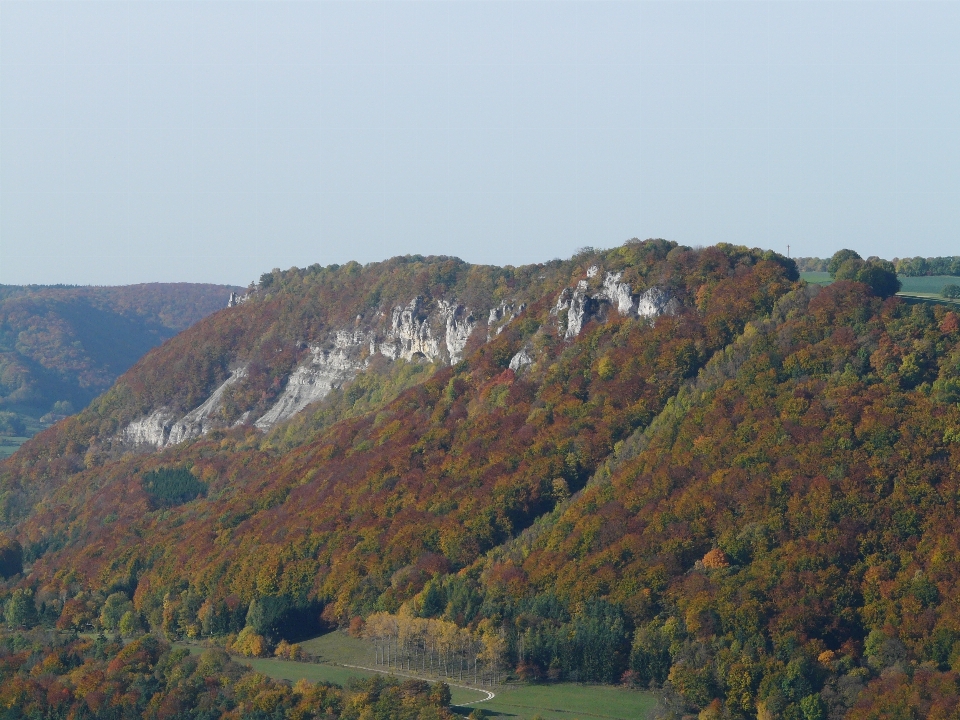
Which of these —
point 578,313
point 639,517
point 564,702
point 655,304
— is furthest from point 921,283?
point 564,702

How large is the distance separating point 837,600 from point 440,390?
6690 centimetres

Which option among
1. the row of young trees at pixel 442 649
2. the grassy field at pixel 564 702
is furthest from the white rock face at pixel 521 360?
the grassy field at pixel 564 702

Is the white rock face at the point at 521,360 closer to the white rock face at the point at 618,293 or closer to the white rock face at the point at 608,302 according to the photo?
the white rock face at the point at 608,302

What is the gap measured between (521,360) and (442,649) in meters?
51.5

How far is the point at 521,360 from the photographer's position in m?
163

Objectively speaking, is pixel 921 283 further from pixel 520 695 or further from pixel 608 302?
pixel 520 695

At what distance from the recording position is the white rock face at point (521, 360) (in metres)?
162

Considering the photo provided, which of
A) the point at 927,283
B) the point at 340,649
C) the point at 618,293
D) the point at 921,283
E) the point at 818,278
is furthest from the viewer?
the point at 618,293

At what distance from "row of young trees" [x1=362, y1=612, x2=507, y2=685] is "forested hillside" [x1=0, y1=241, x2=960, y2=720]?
277mm

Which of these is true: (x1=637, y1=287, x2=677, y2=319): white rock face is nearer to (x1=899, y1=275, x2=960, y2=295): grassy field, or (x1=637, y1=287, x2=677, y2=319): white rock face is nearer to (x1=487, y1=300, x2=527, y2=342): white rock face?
(x1=899, y1=275, x2=960, y2=295): grassy field

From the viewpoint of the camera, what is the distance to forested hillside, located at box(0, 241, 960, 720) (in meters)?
108

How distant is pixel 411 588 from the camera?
129 meters

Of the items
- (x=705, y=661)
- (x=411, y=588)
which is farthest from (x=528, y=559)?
(x=705, y=661)

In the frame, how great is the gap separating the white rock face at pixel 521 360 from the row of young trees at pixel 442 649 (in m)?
44.0
